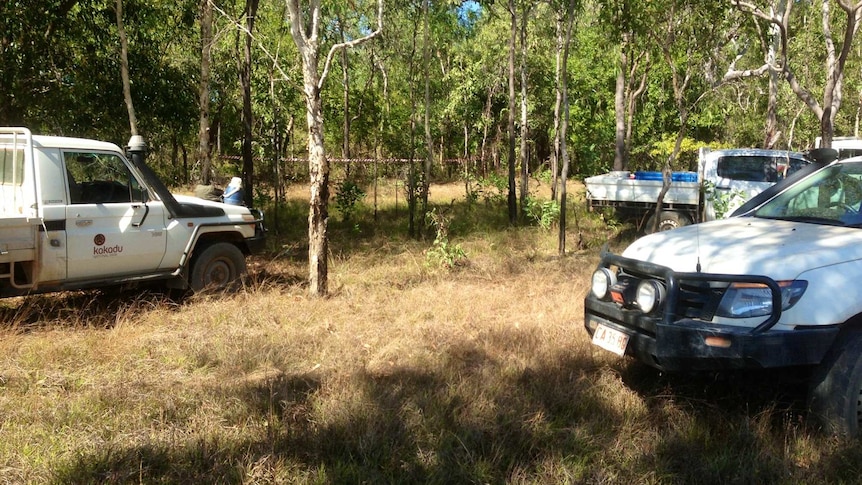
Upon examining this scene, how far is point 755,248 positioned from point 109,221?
583cm

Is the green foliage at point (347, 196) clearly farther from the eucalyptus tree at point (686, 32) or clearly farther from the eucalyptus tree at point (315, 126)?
the eucalyptus tree at point (686, 32)

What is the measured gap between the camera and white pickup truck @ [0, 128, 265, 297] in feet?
18.3

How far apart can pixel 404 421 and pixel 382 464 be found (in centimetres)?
47

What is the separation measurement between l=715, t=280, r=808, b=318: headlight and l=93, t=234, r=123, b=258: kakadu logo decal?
5.63m

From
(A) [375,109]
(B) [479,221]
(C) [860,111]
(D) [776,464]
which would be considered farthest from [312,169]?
(C) [860,111]

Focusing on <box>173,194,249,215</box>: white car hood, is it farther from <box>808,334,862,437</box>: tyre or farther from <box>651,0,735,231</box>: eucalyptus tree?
<box>808,334,862,437</box>: tyre

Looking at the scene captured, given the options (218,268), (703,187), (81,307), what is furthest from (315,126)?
(703,187)

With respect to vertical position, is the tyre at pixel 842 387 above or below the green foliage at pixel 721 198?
below

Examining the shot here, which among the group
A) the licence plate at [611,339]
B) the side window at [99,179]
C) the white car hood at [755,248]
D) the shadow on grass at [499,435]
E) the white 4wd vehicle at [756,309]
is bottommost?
the shadow on grass at [499,435]

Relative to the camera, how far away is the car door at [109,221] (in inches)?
233

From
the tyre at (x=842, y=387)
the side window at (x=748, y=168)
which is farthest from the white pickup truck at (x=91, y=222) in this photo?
the side window at (x=748, y=168)

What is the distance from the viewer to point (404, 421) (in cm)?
386

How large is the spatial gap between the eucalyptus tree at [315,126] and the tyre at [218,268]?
1.06 m

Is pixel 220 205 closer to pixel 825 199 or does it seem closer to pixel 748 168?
pixel 825 199
